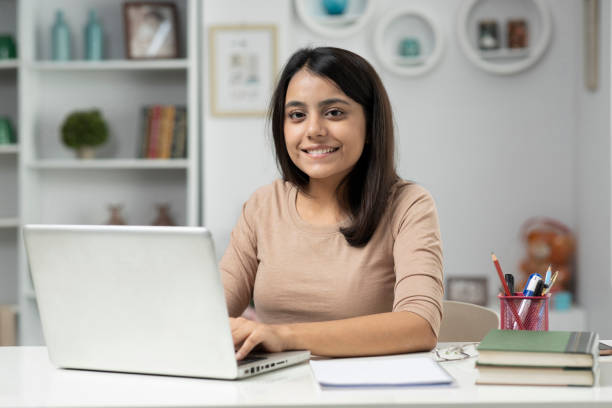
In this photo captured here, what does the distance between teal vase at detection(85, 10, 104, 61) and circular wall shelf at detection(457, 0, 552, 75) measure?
1.68 m

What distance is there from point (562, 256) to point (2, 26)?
291 centimetres

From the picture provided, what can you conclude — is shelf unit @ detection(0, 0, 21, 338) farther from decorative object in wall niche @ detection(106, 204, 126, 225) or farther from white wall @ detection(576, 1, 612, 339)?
white wall @ detection(576, 1, 612, 339)

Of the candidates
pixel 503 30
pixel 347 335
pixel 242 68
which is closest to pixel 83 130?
pixel 242 68

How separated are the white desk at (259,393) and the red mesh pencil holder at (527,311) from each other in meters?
0.16

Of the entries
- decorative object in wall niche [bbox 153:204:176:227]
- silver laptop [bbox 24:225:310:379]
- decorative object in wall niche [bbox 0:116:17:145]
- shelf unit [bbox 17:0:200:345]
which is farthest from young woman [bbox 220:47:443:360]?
decorative object in wall niche [bbox 0:116:17:145]

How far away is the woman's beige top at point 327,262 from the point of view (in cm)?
154

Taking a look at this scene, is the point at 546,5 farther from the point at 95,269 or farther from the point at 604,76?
the point at 95,269

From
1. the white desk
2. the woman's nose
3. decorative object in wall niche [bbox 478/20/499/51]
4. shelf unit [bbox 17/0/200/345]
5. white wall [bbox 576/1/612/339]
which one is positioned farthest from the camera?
shelf unit [bbox 17/0/200/345]

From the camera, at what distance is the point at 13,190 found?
3752 millimetres

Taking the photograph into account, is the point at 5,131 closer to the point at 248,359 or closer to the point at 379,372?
the point at 248,359

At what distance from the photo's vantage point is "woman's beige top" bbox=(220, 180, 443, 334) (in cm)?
154

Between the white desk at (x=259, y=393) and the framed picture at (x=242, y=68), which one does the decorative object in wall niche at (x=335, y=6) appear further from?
the white desk at (x=259, y=393)

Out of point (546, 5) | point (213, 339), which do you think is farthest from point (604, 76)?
point (213, 339)

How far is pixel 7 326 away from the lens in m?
3.50
